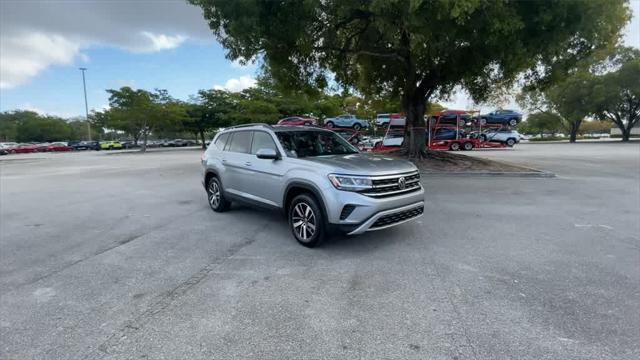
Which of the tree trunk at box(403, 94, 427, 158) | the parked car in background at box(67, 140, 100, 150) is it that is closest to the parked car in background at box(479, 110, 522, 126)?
the tree trunk at box(403, 94, 427, 158)

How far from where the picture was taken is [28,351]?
2.62m

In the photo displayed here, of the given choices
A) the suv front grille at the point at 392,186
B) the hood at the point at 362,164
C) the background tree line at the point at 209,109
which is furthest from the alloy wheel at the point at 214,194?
the background tree line at the point at 209,109

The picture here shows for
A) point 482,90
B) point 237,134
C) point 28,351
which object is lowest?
point 28,351

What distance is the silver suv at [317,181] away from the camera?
4.35 meters

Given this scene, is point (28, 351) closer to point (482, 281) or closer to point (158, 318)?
point (158, 318)

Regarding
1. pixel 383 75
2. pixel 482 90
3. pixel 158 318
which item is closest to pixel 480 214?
pixel 158 318

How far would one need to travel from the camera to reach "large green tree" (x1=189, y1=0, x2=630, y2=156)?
8.03m

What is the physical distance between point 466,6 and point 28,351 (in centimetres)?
815

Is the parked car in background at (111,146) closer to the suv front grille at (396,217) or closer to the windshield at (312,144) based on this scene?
the windshield at (312,144)

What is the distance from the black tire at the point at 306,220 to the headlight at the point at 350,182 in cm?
43

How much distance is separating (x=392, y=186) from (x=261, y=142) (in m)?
2.40

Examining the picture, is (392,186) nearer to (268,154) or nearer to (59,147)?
(268,154)

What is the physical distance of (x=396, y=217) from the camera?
15.1 ft

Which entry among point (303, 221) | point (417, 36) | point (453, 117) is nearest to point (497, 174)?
point (417, 36)
